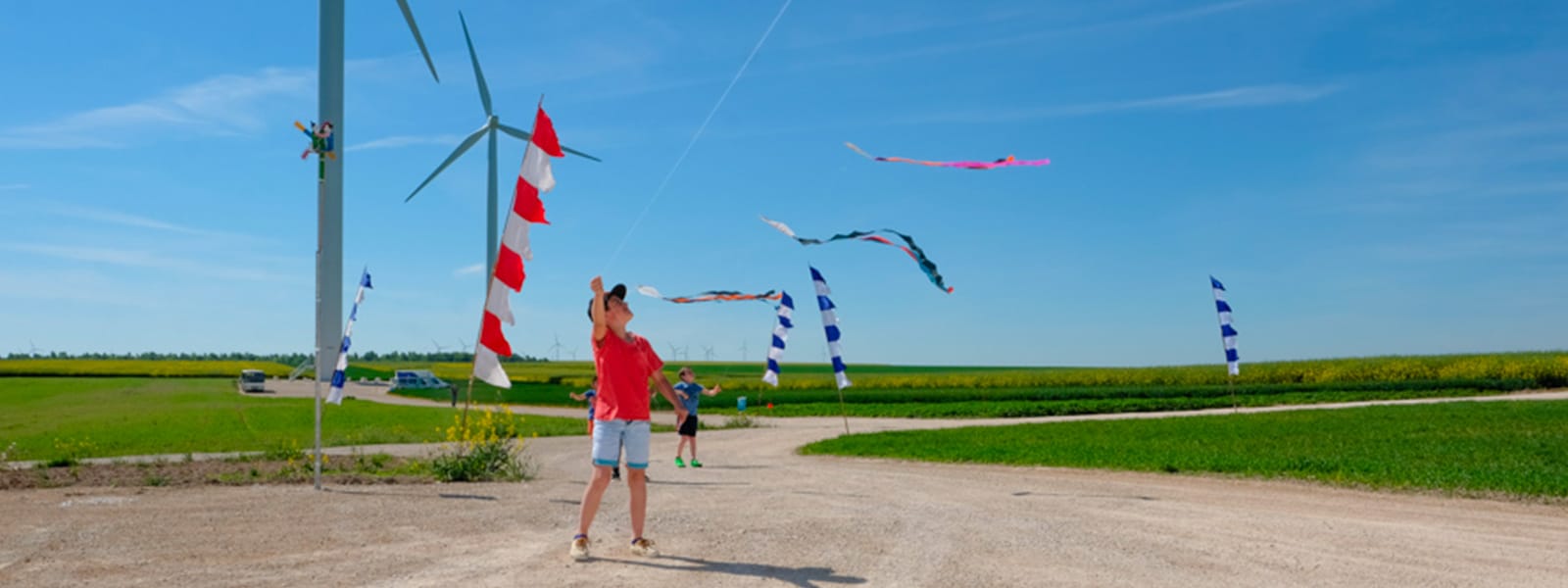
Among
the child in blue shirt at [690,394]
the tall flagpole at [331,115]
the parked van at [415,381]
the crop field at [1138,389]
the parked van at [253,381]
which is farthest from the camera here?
the parked van at [415,381]

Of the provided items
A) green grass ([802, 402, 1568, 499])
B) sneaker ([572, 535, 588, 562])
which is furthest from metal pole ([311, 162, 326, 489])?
green grass ([802, 402, 1568, 499])

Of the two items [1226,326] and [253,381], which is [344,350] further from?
[253,381]

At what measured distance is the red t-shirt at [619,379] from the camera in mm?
8508

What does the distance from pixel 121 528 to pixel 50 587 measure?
125 inches

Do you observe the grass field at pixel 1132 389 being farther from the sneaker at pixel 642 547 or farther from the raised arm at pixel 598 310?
the raised arm at pixel 598 310

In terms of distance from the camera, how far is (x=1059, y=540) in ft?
32.8

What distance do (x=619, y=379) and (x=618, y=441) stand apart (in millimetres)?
503

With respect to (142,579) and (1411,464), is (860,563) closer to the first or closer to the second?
(142,579)

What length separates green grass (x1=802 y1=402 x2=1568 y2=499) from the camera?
55.0 feet

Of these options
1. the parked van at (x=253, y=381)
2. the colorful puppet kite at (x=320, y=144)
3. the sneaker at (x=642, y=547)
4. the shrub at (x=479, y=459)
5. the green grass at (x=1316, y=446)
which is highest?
the colorful puppet kite at (x=320, y=144)

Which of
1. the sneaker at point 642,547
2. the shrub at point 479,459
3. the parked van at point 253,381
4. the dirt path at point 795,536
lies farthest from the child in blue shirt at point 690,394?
the parked van at point 253,381

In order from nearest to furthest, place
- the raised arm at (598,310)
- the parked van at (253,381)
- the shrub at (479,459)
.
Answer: the raised arm at (598,310) → the shrub at (479,459) → the parked van at (253,381)

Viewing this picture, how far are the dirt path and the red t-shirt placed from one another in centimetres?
122

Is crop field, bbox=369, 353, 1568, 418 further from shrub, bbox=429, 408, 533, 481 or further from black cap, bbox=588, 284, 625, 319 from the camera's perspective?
black cap, bbox=588, 284, 625, 319
